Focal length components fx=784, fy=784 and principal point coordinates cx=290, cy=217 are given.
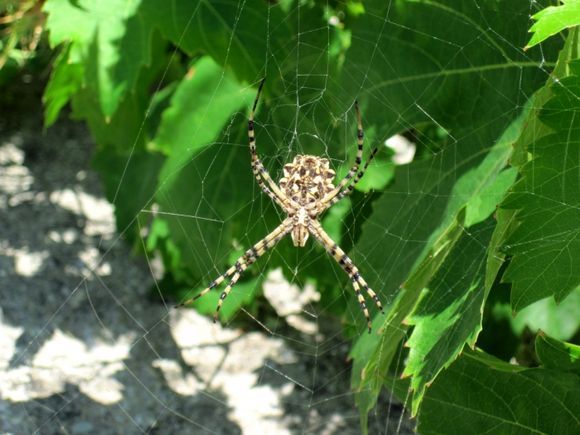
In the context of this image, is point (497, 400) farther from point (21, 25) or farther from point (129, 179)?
point (21, 25)

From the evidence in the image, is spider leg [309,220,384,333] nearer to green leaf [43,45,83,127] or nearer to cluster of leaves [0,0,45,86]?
green leaf [43,45,83,127]

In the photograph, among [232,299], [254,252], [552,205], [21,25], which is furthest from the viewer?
[21,25]

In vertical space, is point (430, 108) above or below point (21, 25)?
above

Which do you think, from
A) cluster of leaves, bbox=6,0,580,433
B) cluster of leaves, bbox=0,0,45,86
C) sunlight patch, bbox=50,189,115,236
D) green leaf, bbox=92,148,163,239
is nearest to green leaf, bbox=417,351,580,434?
cluster of leaves, bbox=6,0,580,433

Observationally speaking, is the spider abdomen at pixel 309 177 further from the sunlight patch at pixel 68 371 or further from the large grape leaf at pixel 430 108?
the sunlight patch at pixel 68 371

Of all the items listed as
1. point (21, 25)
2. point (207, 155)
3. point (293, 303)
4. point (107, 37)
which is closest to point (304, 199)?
point (207, 155)

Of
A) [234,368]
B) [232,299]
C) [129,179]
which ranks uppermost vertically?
[129,179]

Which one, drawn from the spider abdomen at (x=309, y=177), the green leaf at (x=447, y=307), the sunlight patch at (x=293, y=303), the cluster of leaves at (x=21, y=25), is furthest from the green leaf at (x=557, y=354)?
the cluster of leaves at (x=21, y=25)
